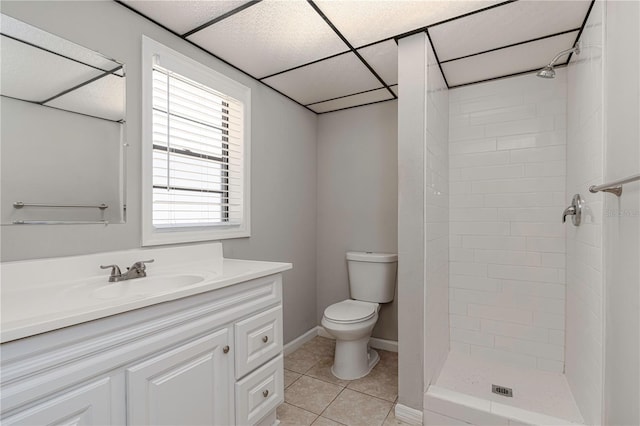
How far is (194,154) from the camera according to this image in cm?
188

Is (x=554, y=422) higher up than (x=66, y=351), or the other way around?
(x=66, y=351)

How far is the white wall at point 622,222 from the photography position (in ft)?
3.48

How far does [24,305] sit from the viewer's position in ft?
3.15

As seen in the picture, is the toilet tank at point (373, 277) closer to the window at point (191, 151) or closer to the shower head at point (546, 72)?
the window at point (191, 151)

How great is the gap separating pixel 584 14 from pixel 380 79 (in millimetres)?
1147

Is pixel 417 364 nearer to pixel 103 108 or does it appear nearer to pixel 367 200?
pixel 367 200

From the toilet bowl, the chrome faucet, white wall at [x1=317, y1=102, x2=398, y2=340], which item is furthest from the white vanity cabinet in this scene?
white wall at [x1=317, y1=102, x2=398, y2=340]

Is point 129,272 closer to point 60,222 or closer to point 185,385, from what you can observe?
point 60,222

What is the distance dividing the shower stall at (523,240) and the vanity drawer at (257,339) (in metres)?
0.72

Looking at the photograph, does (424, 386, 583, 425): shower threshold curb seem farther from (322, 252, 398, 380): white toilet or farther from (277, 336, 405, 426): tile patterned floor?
(322, 252, 398, 380): white toilet

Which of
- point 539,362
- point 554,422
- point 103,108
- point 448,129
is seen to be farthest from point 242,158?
point 539,362

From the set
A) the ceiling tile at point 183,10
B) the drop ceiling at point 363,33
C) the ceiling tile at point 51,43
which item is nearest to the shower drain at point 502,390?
the drop ceiling at point 363,33

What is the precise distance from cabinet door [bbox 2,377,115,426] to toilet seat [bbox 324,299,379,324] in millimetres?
1415

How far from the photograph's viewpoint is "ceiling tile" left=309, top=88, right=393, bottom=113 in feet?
8.37
